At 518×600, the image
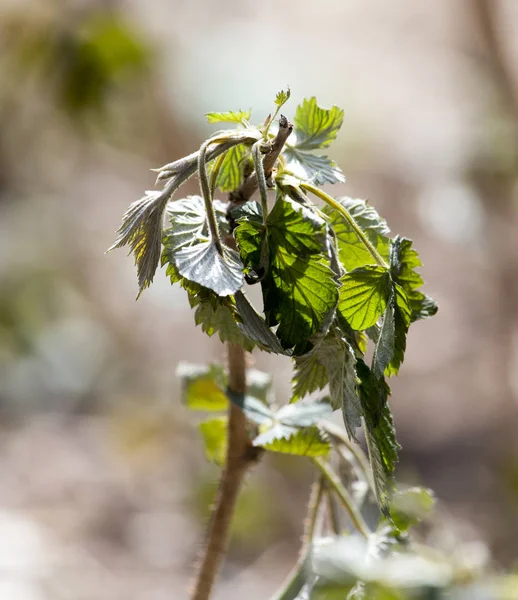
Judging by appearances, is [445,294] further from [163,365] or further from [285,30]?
[285,30]

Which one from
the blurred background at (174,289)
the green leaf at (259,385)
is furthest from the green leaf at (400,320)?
the blurred background at (174,289)

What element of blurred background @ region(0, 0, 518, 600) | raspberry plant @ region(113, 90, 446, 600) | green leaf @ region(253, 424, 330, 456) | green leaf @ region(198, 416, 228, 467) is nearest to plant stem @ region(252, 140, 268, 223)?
raspberry plant @ region(113, 90, 446, 600)

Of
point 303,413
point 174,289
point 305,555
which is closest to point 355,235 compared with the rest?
point 303,413

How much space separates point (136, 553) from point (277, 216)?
7.66 feet

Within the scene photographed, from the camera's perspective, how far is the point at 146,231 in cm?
50

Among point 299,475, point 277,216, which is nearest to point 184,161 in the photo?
point 277,216

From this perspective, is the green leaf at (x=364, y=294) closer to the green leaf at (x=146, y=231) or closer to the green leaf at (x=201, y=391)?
the green leaf at (x=146, y=231)

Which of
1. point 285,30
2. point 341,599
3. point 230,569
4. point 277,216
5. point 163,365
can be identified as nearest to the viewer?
point 277,216

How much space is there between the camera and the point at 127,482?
2.89 metres

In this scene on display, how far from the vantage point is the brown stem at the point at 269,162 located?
18.8 inches

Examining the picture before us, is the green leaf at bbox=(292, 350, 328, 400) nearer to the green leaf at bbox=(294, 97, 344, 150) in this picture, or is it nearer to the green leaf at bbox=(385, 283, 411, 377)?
the green leaf at bbox=(385, 283, 411, 377)

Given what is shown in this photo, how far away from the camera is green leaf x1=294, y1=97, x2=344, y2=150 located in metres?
0.57

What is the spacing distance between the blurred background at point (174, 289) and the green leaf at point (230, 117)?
1771 millimetres

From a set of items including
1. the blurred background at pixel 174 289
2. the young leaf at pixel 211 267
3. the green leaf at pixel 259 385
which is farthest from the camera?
the blurred background at pixel 174 289
